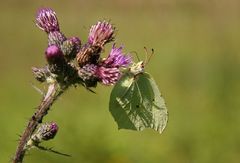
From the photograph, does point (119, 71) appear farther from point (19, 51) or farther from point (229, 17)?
point (229, 17)

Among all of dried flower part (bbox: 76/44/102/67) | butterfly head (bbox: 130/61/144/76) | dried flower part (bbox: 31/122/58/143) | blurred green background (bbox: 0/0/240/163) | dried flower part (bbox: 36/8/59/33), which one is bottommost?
dried flower part (bbox: 31/122/58/143)

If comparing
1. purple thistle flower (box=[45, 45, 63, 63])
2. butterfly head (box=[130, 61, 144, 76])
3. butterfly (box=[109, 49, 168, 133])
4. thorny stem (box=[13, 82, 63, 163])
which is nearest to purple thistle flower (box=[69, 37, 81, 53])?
purple thistle flower (box=[45, 45, 63, 63])

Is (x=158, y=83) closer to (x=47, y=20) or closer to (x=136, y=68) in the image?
(x=136, y=68)

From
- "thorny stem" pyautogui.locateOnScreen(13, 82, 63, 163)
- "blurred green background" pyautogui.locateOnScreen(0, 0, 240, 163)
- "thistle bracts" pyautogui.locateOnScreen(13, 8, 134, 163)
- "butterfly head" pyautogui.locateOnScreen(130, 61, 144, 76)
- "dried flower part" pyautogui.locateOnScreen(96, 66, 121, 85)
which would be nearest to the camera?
"thorny stem" pyautogui.locateOnScreen(13, 82, 63, 163)

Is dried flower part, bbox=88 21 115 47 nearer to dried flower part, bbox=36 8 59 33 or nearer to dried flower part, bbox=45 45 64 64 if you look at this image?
dried flower part, bbox=36 8 59 33

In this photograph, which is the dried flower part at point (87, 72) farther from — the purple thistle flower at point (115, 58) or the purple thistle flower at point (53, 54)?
the purple thistle flower at point (115, 58)

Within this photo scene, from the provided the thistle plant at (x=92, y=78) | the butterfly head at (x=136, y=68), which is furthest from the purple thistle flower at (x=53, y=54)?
the butterfly head at (x=136, y=68)

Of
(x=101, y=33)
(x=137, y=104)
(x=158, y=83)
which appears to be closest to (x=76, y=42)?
(x=101, y=33)

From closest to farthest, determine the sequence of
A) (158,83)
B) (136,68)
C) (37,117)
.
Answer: (37,117) < (136,68) < (158,83)
